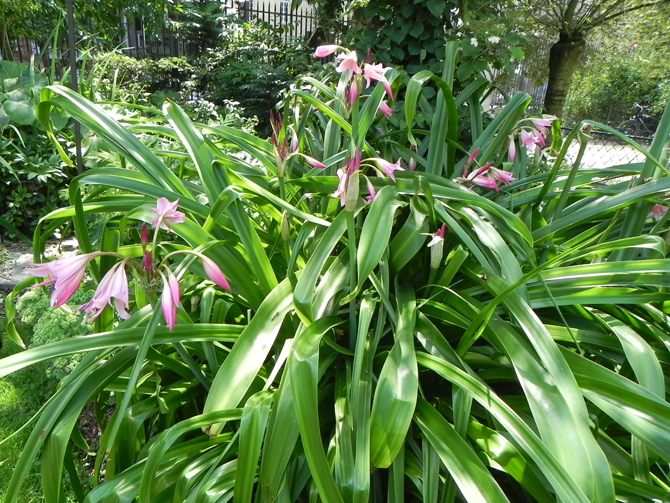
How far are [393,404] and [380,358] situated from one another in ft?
0.71

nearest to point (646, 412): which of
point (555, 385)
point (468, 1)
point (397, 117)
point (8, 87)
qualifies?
point (555, 385)

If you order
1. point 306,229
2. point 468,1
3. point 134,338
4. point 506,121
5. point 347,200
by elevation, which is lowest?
point 134,338

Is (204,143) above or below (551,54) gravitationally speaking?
below

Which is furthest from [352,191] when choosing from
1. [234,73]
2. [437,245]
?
[234,73]

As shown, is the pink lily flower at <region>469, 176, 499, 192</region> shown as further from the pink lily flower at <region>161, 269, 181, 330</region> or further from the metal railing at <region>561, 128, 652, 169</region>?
the metal railing at <region>561, 128, 652, 169</region>

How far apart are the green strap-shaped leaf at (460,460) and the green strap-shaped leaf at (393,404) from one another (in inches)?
2.8

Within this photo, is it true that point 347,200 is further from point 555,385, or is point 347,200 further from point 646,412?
point 646,412

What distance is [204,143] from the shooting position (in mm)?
1218

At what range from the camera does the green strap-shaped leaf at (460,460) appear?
66cm

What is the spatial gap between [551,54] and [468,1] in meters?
3.17

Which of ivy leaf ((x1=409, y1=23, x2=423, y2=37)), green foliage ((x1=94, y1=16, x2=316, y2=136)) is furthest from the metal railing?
green foliage ((x1=94, y1=16, x2=316, y2=136))

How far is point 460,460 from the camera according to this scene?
709mm

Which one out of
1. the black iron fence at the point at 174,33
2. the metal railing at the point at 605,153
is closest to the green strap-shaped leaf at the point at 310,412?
the metal railing at the point at 605,153

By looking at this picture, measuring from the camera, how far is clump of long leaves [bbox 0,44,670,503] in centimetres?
71
